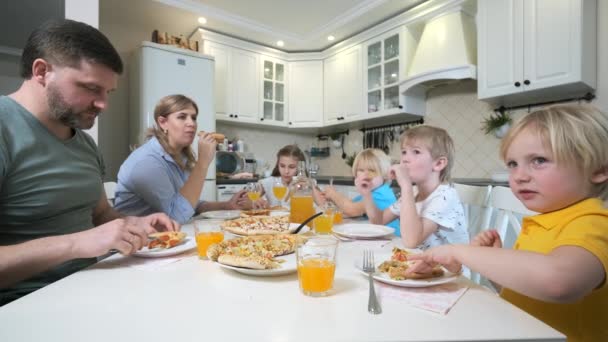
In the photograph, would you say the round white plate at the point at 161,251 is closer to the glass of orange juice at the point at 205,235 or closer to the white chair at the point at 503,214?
the glass of orange juice at the point at 205,235

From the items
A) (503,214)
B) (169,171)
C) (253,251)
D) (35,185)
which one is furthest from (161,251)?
(503,214)

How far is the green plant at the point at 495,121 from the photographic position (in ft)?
9.42

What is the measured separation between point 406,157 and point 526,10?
2044 millimetres

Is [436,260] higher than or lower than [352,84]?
lower

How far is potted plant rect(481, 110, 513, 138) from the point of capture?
A: 2.86 metres

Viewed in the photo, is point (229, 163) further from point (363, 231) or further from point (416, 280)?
point (416, 280)

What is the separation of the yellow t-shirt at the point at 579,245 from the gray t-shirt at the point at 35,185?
4.47 feet

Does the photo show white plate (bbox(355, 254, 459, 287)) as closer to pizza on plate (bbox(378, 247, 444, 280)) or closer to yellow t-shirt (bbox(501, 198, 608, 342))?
pizza on plate (bbox(378, 247, 444, 280))

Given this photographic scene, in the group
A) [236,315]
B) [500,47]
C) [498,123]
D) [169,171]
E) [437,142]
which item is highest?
[500,47]

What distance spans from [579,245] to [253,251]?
702mm

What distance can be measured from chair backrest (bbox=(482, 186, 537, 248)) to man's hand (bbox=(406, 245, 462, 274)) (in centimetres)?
68

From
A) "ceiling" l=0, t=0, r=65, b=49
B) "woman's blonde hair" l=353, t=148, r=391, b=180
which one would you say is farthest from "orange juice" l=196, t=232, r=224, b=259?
"ceiling" l=0, t=0, r=65, b=49

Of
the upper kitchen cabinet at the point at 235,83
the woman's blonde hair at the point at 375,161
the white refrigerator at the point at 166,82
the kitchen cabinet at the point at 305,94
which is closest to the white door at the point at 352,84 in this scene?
the kitchen cabinet at the point at 305,94

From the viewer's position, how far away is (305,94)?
4496 millimetres
